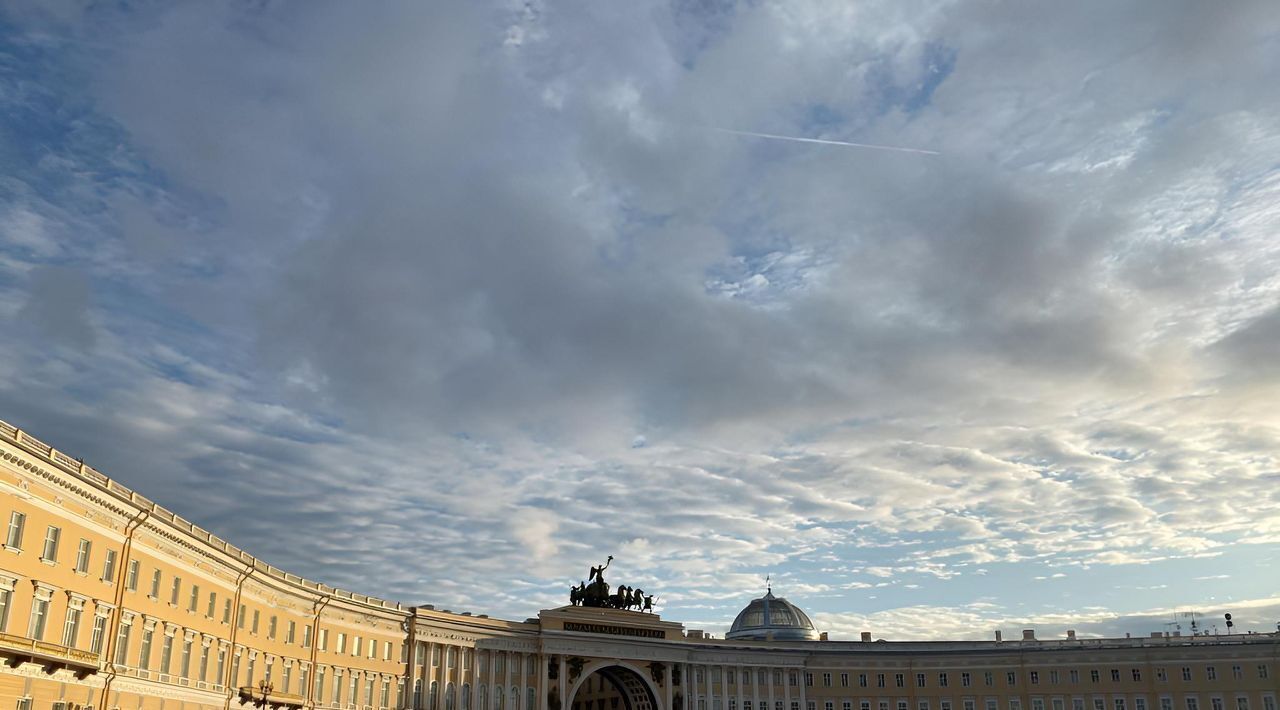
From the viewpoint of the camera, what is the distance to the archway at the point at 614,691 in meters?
107

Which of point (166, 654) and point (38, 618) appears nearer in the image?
point (38, 618)

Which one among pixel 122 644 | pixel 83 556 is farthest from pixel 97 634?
pixel 83 556

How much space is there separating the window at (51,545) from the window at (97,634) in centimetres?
492

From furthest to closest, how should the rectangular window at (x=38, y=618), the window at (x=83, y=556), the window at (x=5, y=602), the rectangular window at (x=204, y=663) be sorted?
1. the rectangular window at (x=204, y=663)
2. the window at (x=83, y=556)
3. the rectangular window at (x=38, y=618)
4. the window at (x=5, y=602)

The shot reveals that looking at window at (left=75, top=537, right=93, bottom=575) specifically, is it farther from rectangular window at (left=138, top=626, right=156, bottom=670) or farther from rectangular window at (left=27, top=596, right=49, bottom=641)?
rectangular window at (left=138, top=626, right=156, bottom=670)

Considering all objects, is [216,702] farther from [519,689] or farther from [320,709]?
[519,689]

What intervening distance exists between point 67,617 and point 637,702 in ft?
241

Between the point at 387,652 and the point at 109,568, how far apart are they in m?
41.8

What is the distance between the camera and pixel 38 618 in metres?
45.7

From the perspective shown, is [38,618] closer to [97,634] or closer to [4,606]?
[4,606]

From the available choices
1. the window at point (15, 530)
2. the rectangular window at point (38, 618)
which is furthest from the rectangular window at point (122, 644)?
the window at point (15, 530)

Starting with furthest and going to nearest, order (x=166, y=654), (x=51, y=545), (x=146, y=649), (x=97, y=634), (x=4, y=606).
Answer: (x=166, y=654) < (x=146, y=649) < (x=97, y=634) < (x=51, y=545) < (x=4, y=606)

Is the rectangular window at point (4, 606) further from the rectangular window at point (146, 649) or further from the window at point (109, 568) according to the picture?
the rectangular window at point (146, 649)

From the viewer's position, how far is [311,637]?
80938 mm
